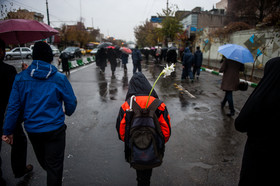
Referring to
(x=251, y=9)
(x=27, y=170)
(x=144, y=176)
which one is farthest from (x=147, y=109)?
(x=251, y=9)

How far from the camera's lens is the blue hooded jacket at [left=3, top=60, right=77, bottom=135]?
80.6 inches

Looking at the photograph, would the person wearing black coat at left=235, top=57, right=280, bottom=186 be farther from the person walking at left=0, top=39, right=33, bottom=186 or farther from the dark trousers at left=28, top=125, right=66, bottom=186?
the person walking at left=0, top=39, right=33, bottom=186

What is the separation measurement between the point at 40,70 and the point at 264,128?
7.22ft

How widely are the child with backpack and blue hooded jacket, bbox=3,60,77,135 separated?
2.61 feet

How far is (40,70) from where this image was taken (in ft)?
6.70

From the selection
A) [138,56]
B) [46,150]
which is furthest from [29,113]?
[138,56]

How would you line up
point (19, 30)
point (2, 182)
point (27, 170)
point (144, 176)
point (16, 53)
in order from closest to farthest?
point (144, 176) → point (2, 182) → point (27, 170) → point (19, 30) → point (16, 53)

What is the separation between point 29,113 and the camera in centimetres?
210

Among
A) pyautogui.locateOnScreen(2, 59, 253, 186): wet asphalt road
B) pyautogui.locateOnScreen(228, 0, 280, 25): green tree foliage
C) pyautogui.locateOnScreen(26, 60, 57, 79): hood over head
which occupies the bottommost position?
pyautogui.locateOnScreen(2, 59, 253, 186): wet asphalt road

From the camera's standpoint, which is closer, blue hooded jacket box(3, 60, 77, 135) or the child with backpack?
the child with backpack

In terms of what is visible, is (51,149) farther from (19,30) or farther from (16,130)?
(19,30)

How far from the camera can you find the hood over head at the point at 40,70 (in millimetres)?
2027

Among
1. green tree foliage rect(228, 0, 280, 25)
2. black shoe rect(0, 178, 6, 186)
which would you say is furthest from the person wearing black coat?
green tree foliage rect(228, 0, 280, 25)

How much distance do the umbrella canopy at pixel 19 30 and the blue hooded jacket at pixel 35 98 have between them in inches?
74.2
